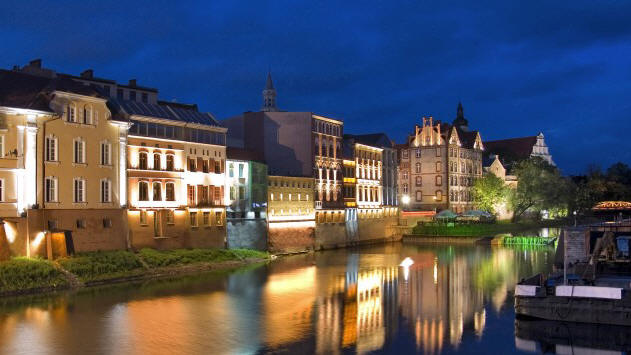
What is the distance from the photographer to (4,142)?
151ft

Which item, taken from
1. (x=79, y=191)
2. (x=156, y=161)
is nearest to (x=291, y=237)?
(x=156, y=161)

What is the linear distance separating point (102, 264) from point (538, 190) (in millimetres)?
78516

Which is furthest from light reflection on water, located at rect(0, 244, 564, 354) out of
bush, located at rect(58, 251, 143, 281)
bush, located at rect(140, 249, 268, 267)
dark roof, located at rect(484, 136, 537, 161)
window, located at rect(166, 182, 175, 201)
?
dark roof, located at rect(484, 136, 537, 161)

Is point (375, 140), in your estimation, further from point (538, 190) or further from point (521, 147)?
point (521, 147)

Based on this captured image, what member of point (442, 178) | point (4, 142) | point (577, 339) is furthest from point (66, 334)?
point (442, 178)

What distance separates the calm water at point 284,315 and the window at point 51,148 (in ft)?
36.4

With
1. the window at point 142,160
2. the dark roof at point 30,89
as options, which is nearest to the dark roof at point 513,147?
the window at point 142,160

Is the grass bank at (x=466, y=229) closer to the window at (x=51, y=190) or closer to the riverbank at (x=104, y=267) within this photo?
the riverbank at (x=104, y=267)

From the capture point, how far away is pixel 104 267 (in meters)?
48.6

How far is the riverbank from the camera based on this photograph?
4312 cm

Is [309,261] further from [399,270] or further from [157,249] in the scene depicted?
[157,249]

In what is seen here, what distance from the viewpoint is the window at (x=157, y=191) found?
58.1m

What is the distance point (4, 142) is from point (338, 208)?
48218 millimetres

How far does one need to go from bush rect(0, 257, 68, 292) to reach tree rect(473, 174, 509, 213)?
3266 inches
